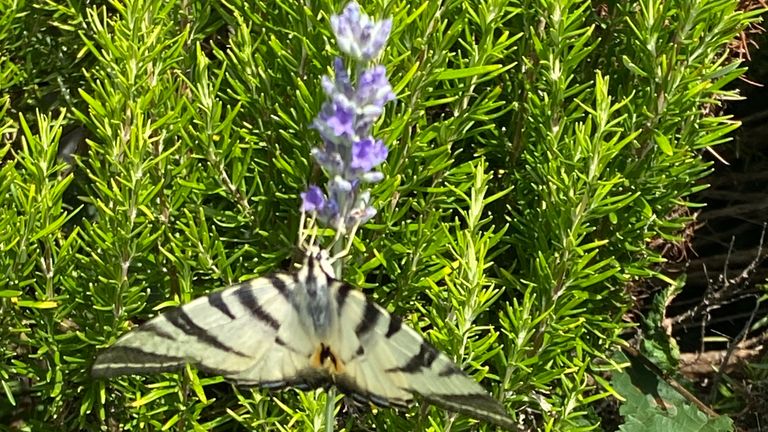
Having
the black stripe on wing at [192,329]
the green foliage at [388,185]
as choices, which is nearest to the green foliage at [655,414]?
the green foliage at [388,185]

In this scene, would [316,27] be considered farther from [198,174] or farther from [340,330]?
[340,330]

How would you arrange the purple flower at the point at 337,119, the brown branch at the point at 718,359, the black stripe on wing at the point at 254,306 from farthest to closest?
the brown branch at the point at 718,359 < the black stripe on wing at the point at 254,306 < the purple flower at the point at 337,119

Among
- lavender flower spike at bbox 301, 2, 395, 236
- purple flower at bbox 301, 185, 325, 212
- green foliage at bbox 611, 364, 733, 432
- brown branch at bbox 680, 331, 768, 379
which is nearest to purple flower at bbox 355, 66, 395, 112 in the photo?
lavender flower spike at bbox 301, 2, 395, 236

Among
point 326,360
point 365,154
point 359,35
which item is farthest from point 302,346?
point 359,35

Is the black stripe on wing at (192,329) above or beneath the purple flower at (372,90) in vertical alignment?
beneath

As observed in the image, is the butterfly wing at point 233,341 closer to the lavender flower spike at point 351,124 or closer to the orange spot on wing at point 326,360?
the orange spot on wing at point 326,360

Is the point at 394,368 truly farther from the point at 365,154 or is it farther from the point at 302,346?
the point at 365,154
